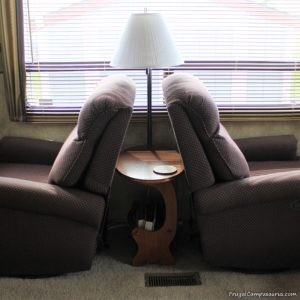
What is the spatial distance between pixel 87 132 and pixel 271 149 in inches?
48.3

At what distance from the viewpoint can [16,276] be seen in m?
2.15

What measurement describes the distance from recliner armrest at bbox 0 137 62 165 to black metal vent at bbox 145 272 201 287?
0.94 metres

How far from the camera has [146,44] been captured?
7.51ft

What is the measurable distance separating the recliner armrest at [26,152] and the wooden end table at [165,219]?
1.69ft

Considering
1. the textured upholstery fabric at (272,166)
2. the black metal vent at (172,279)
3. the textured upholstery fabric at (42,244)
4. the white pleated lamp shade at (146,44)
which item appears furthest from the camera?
the textured upholstery fabric at (272,166)

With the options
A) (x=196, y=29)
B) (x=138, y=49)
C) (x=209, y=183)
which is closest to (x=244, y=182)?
(x=209, y=183)

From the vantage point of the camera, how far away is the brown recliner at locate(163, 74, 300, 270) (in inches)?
77.4

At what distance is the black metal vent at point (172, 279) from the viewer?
6.98ft

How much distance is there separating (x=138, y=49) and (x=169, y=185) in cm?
73

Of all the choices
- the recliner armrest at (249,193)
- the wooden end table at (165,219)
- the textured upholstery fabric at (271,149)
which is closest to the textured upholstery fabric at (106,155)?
the wooden end table at (165,219)

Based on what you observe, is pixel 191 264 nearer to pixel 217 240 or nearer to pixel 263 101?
pixel 217 240

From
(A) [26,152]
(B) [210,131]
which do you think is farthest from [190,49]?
(A) [26,152]

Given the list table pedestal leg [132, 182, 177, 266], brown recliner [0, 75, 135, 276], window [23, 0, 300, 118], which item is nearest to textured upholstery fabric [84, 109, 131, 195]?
brown recliner [0, 75, 135, 276]

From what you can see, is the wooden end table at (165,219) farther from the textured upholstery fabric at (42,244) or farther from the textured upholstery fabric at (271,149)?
the textured upholstery fabric at (271,149)
